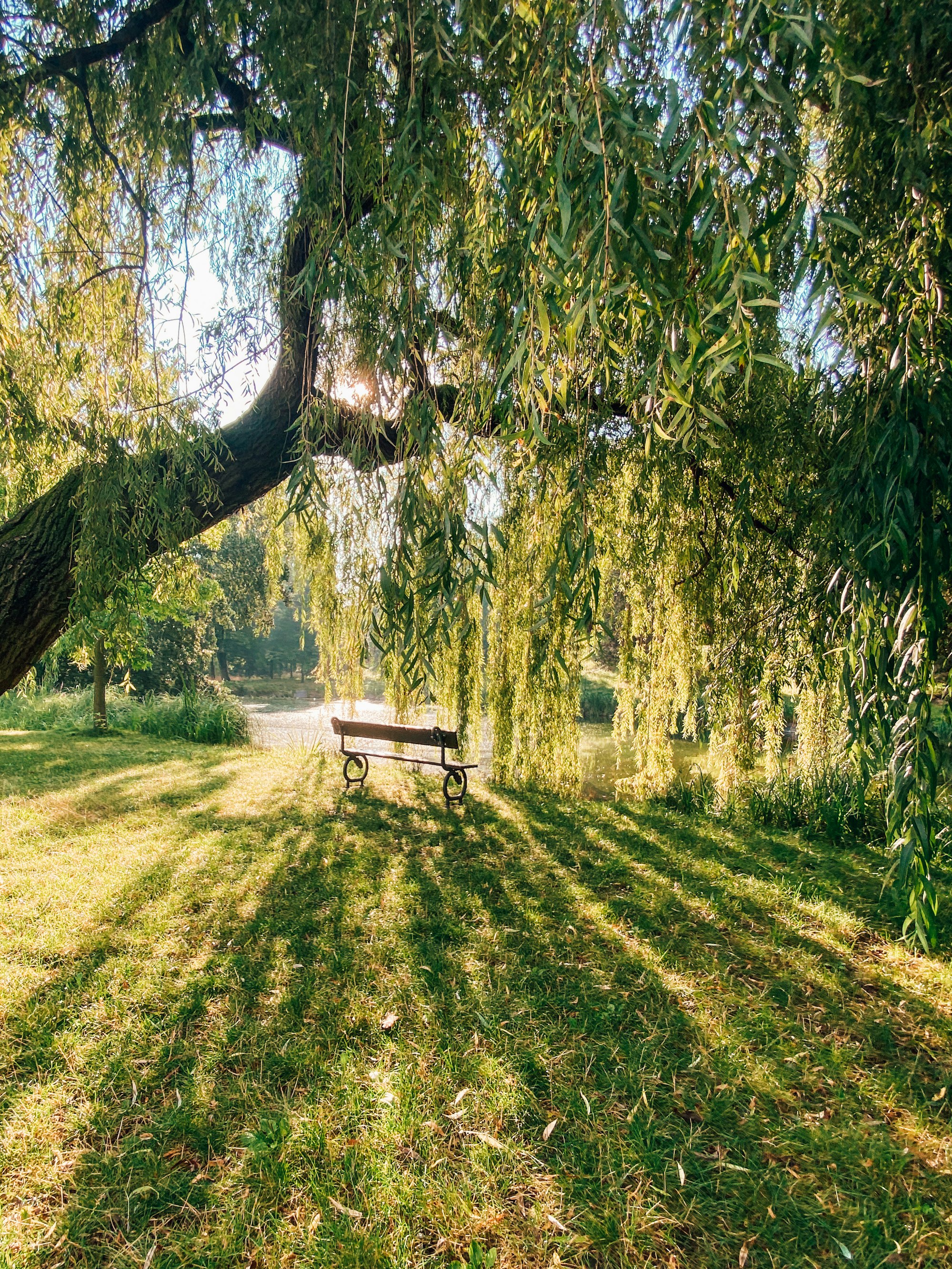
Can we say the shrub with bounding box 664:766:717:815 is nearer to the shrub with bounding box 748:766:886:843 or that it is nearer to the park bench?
the shrub with bounding box 748:766:886:843

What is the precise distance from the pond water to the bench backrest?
0.14 meters

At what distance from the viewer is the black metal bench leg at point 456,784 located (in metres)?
5.92

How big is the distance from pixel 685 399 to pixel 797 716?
4.35 meters

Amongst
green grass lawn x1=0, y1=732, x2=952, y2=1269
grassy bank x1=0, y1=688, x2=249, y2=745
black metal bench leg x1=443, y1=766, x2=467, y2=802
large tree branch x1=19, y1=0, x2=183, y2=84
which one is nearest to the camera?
green grass lawn x1=0, y1=732, x2=952, y2=1269

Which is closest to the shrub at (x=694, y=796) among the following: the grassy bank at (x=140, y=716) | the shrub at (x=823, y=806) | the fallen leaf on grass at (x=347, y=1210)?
the shrub at (x=823, y=806)

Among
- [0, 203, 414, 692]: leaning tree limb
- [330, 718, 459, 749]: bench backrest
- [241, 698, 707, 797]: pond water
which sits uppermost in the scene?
[0, 203, 414, 692]: leaning tree limb

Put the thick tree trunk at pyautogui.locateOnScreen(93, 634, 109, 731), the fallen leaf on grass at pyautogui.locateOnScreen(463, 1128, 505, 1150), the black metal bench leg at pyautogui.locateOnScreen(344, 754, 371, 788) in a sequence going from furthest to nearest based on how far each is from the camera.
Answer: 1. the thick tree trunk at pyautogui.locateOnScreen(93, 634, 109, 731)
2. the black metal bench leg at pyautogui.locateOnScreen(344, 754, 371, 788)
3. the fallen leaf on grass at pyautogui.locateOnScreen(463, 1128, 505, 1150)

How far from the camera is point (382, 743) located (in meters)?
10.7

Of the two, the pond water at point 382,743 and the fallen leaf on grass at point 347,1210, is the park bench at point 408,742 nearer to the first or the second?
the pond water at point 382,743

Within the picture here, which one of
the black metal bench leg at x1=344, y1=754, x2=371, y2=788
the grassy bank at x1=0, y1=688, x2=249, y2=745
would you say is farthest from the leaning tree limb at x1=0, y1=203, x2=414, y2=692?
the grassy bank at x1=0, y1=688, x2=249, y2=745

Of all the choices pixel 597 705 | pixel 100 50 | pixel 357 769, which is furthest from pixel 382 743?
pixel 100 50

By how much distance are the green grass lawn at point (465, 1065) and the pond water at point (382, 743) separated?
3070 mm

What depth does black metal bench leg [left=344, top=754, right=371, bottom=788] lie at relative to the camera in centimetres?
650

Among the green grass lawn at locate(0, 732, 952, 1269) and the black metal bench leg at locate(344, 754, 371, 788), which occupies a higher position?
the black metal bench leg at locate(344, 754, 371, 788)
